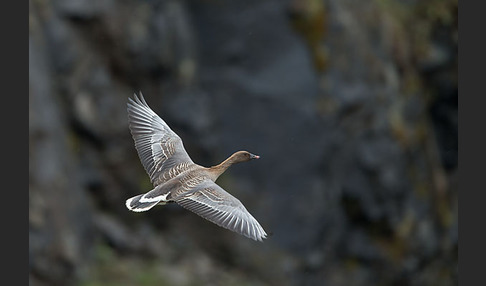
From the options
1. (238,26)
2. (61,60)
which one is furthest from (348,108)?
(61,60)

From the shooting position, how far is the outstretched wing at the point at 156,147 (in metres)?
11.1

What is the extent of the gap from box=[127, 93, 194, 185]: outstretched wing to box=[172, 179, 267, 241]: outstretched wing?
2.18 feet

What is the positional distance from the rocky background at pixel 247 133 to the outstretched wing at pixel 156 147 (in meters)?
4.71

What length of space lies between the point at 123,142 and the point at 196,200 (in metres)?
7.94

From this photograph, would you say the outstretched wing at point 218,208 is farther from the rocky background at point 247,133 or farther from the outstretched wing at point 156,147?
the rocky background at point 247,133

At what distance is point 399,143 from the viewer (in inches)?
764

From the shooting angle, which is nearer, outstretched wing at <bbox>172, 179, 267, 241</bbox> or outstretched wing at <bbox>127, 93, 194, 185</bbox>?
outstretched wing at <bbox>172, 179, 267, 241</bbox>

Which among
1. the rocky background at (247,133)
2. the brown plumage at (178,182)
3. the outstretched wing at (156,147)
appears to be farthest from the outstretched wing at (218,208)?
the rocky background at (247,133)

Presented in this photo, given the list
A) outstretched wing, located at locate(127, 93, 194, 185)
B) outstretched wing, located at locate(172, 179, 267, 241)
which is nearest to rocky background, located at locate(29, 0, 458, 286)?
outstretched wing, located at locate(127, 93, 194, 185)

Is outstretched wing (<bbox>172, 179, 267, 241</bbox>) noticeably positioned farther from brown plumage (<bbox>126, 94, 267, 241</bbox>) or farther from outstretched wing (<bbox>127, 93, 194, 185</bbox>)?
outstretched wing (<bbox>127, 93, 194, 185</bbox>)

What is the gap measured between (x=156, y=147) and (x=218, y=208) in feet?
5.80

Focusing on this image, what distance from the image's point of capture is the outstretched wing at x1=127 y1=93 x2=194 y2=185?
1115cm

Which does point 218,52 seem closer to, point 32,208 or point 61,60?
point 61,60

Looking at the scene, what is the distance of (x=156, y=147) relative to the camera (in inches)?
457
